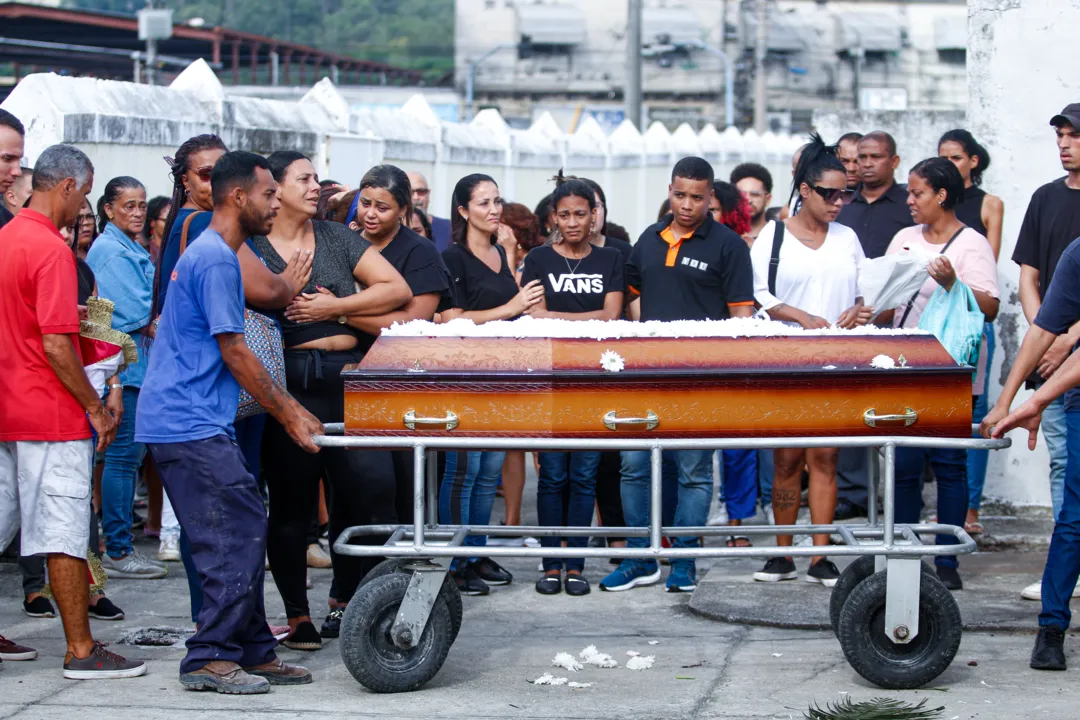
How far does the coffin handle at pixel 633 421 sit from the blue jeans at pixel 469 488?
207 cm

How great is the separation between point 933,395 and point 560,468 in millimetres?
2404

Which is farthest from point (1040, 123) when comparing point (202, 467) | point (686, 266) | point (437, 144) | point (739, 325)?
point (437, 144)

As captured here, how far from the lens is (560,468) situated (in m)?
7.37

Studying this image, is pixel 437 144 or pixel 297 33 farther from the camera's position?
pixel 297 33

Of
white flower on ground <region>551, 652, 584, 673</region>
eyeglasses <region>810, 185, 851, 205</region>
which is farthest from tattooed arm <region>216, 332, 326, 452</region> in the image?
eyeglasses <region>810, 185, 851, 205</region>

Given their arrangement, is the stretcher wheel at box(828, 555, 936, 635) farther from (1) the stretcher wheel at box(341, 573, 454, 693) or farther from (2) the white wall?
(2) the white wall

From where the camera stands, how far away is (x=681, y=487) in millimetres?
7090

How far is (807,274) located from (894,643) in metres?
2.32

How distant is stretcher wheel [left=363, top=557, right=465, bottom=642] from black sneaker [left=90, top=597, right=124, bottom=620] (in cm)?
164

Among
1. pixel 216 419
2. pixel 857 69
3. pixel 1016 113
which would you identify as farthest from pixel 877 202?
pixel 857 69

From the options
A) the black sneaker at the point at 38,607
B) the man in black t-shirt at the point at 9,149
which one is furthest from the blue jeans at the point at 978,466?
the man in black t-shirt at the point at 9,149

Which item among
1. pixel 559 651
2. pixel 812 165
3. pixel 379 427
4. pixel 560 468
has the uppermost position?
pixel 812 165

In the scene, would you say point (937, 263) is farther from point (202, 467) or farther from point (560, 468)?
point (202, 467)

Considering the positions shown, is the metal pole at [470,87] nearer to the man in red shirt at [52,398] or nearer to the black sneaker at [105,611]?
the black sneaker at [105,611]
